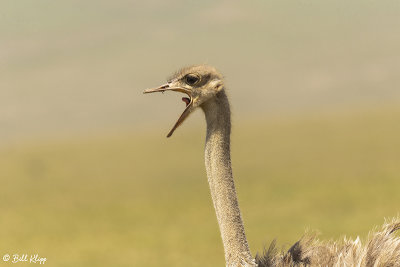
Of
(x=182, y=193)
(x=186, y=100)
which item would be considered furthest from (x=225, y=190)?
(x=182, y=193)

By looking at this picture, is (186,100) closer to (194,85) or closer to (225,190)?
(194,85)

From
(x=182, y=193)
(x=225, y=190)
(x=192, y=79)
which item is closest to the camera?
(x=225, y=190)

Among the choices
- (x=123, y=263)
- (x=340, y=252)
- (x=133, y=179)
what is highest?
(x=133, y=179)

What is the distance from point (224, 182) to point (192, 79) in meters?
0.70

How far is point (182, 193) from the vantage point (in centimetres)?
3472

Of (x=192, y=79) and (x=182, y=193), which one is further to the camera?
(x=182, y=193)

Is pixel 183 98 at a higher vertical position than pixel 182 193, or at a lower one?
lower

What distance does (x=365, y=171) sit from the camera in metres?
34.3

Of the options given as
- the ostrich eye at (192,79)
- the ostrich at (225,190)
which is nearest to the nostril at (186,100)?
the ostrich at (225,190)

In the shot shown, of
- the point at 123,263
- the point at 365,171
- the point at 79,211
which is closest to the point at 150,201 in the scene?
the point at 79,211

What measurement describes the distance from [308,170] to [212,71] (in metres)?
34.0

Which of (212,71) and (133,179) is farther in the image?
(133,179)

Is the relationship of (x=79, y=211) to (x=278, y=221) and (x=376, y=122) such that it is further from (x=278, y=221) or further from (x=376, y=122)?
(x=376, y=122)

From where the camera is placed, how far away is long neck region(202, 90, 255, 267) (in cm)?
561
